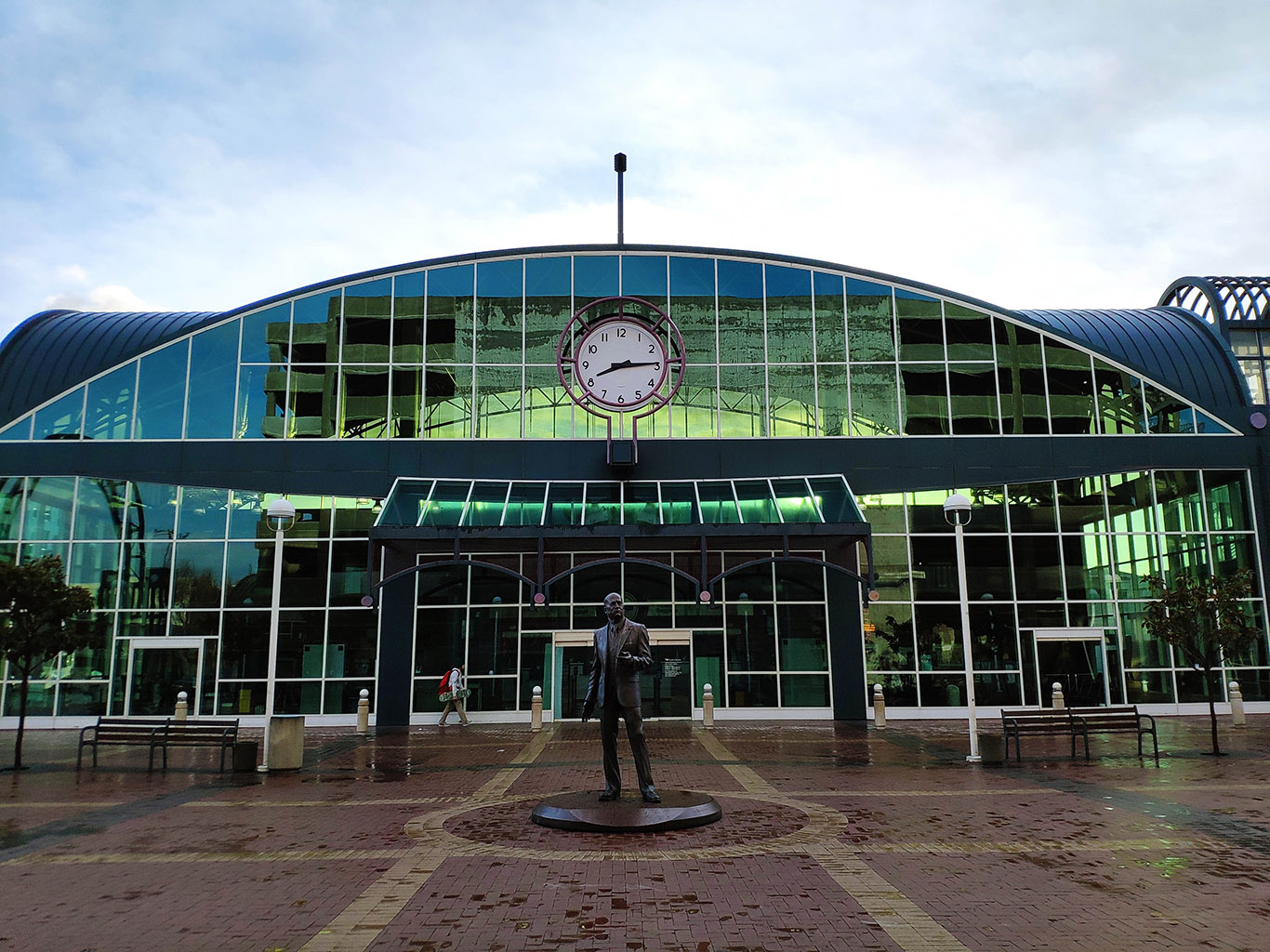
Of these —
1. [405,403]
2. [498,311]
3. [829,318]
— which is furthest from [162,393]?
[829,318]

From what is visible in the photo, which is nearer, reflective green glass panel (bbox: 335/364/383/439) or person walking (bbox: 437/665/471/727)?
person walking (bbox: 437/665/471/727)

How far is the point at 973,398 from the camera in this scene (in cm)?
2753

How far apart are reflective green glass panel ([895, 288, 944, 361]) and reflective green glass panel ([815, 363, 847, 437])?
1.96 meters

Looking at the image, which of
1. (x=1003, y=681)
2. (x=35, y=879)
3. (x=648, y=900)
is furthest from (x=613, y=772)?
(x=1003, y=681)

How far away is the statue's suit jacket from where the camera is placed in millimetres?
11758

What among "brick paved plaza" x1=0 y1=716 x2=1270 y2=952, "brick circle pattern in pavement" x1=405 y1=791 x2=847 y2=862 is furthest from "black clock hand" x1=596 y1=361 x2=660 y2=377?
"brick circle pattern in pavement" x1=405 y1=791 x2=847 y2=862

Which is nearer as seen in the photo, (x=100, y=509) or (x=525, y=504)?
(x=525, y=504)

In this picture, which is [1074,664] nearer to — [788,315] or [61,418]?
A: [788,315]

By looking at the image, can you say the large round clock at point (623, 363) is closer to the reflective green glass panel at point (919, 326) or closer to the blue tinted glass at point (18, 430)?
the reflective green glass panel at point (919, 326)

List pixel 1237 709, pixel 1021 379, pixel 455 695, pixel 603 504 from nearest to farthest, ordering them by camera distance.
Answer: pixel 1237 709
pixel 455 695
pixel 603 504
pixel 1021 379

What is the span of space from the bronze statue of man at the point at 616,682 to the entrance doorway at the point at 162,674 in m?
17.7

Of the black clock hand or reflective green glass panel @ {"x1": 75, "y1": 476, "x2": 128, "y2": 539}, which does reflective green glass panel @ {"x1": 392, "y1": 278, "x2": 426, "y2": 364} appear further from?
reflective green glass panel @ {"x1": 75, "y1": 476, "x2": 128, "y2": 539}

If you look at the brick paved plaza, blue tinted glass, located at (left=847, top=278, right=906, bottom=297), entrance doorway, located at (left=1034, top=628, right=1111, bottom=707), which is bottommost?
the brick paved plaza

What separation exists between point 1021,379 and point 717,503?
394 inches
